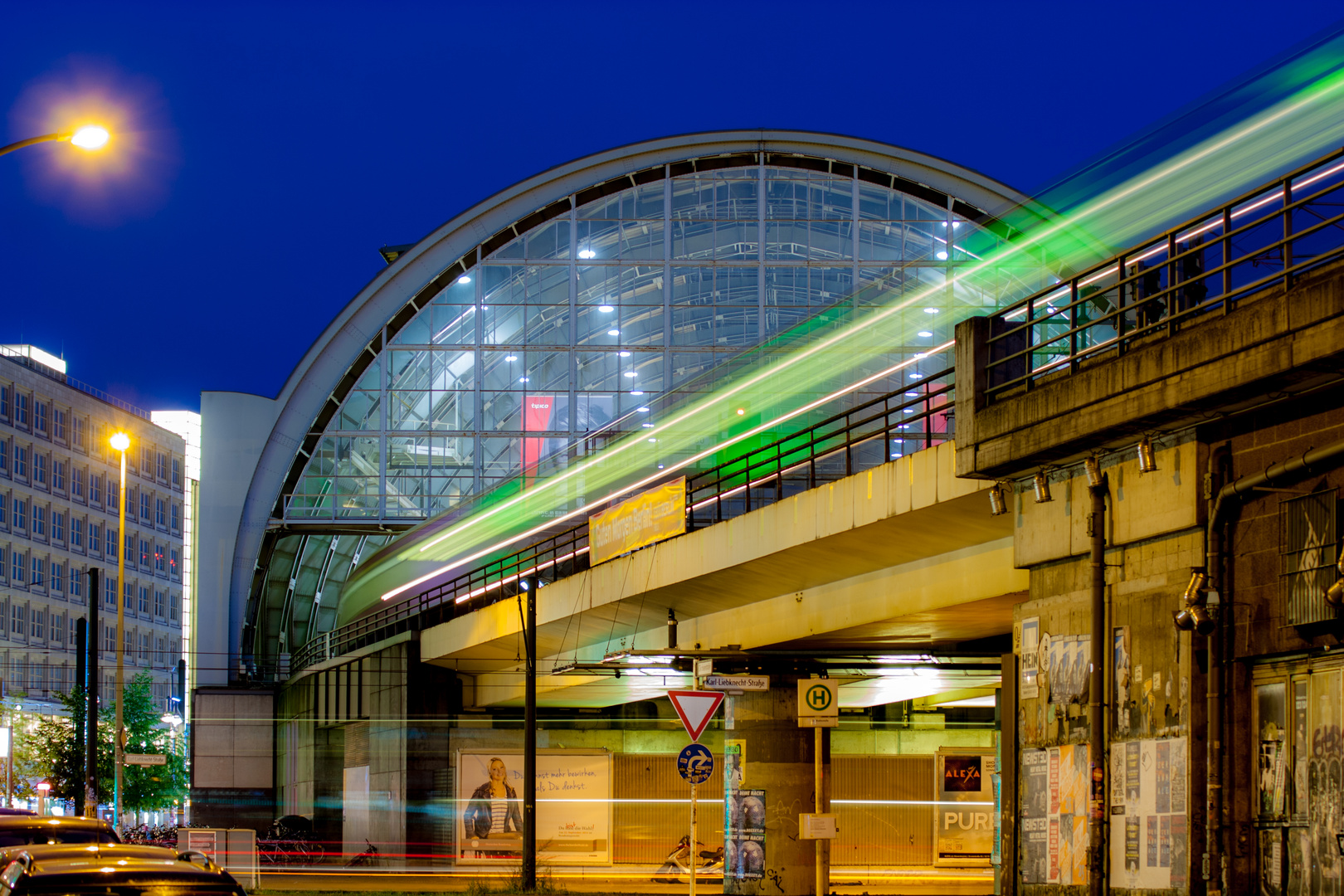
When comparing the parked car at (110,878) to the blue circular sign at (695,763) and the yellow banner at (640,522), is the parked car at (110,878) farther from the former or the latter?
the yellow banner at (640,522)

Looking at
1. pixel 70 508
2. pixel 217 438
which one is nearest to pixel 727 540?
pixel 217 438

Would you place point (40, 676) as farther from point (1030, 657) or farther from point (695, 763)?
point (1030, 657)

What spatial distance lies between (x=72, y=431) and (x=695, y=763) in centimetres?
10307

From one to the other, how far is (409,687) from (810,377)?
22.2m

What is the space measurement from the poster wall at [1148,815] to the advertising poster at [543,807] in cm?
2902

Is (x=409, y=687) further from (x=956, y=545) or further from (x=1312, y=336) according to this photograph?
(x=1312, y=336)

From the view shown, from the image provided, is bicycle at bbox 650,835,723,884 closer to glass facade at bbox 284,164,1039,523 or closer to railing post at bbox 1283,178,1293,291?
glass facade at bbox 284,164,1039,523

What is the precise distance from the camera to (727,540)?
2716 centimetres

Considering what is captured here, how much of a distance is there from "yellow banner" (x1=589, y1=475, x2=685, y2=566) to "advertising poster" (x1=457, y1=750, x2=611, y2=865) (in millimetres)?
12143

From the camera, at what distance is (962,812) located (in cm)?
4278

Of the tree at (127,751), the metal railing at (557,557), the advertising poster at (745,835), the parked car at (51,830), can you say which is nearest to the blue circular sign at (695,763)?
the parked car at (51,830)

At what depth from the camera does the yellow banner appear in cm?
2945

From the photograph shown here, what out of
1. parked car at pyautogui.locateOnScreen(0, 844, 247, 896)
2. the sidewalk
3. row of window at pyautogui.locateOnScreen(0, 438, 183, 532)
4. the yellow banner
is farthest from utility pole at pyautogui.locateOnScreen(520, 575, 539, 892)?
row of window at pyautogui.locateOnScreen(0, 438, 183, 532)

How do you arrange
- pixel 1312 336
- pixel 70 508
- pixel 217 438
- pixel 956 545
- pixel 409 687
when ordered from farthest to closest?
1. pixel 70 508
2. pixel 217 438
3. pixel 409 687
4. pixel 956 545
5. pixel 1312 336
